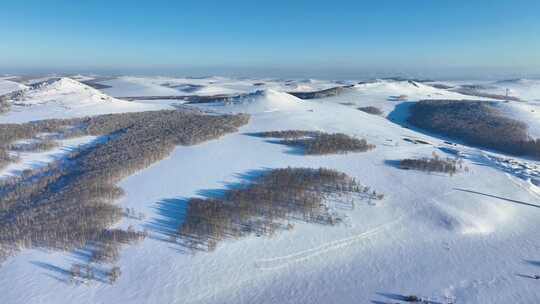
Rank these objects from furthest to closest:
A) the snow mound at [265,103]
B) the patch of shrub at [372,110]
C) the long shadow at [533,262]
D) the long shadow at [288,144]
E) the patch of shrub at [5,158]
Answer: the patch of shrub at [372,110] → the snow mound at [265,103] → the long shadow at [288,144] → the patch of shrub at [5,158] → the long shadow at [533,262]

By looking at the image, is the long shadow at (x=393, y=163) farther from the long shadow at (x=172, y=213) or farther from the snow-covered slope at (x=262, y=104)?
the snow-covered slope at (x=262, y=104)

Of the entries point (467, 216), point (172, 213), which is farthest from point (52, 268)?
point (467, 216)

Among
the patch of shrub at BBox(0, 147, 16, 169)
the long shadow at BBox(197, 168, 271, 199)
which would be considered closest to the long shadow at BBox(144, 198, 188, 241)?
the long shadow at BBox(197, 168, 271, 199)

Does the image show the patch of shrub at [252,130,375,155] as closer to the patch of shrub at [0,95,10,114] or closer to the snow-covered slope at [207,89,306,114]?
the snow-covered slope at [207,89,306,114]

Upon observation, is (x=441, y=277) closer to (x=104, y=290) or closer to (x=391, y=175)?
(x=391, y=175)

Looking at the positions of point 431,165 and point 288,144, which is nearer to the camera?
point 431,165

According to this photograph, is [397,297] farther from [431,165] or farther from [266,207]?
[431,165]

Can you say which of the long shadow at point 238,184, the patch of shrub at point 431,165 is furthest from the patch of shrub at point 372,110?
the long shadow at point 238,184
